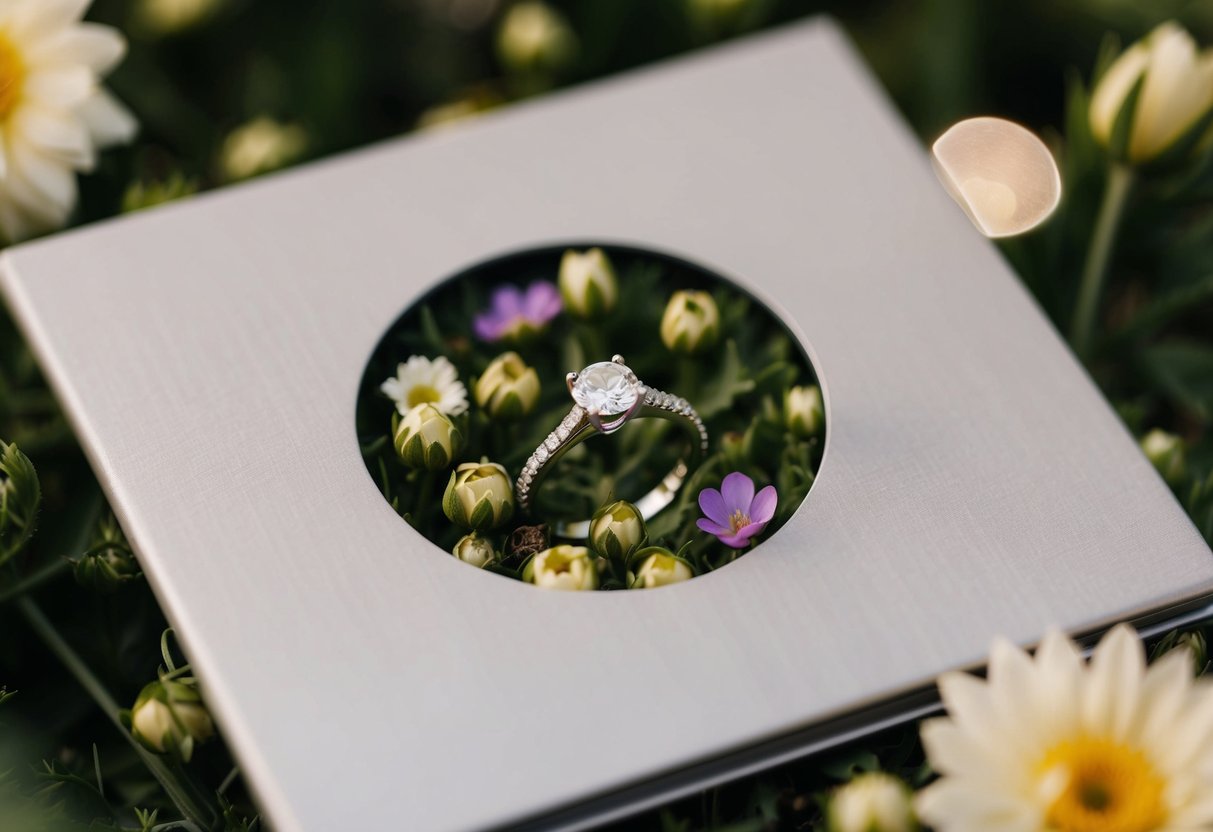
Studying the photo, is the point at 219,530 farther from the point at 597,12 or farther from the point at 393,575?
the point at 597,12

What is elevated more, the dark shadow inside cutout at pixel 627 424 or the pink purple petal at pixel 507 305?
the pink purple petal at pixel 507 305

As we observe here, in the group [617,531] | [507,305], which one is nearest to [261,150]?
[507,305]

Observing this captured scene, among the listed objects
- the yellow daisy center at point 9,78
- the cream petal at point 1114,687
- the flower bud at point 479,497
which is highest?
the yellow daisy center at point 9,78

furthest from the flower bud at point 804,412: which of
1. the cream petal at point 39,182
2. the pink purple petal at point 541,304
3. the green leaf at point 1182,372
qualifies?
the cream petal at point 39,182

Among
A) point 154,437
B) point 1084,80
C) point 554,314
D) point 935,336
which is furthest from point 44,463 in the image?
point 1084,80

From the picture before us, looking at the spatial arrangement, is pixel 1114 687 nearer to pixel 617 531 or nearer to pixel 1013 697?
pixel 1013 697

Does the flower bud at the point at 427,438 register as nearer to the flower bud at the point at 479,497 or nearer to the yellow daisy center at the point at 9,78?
the flower bud at the point at 479,497

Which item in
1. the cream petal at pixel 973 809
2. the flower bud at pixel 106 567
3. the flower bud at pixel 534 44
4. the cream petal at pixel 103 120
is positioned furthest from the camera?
the flower bud at pixel 534 44
